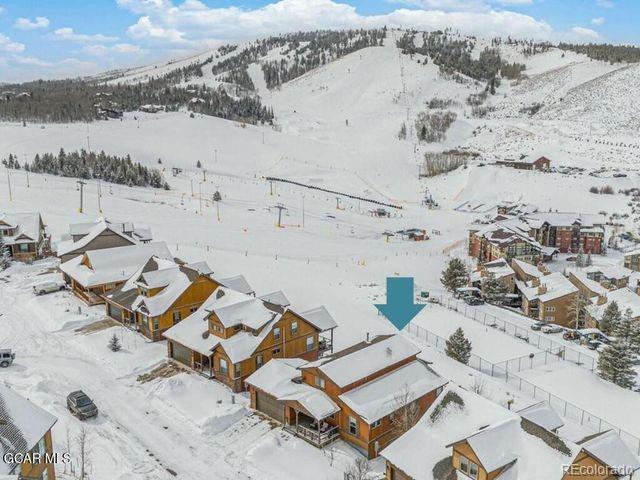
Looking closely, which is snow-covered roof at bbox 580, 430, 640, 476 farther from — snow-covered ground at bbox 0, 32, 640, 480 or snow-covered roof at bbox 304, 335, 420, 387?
snow-covered roof at bbox 304, 335, 420, 387

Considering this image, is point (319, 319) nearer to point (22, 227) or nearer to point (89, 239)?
point (89, 239)

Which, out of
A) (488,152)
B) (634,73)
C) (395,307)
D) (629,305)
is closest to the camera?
(395,307)

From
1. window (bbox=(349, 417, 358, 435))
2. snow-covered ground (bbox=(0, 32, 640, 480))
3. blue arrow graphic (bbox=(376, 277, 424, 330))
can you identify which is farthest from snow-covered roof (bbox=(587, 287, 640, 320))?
window (bbox=(349, 417, 358, 435))

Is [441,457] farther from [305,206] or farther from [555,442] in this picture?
[305,206]

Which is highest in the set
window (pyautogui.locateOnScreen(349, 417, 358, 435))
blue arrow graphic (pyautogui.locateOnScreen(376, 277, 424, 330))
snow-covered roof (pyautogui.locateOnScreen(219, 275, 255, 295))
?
snow-covered roof (pyautogui.locateOnScreen(219, 275, 255, 295))

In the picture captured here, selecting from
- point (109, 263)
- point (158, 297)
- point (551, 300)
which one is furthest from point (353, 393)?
point (551, 300)

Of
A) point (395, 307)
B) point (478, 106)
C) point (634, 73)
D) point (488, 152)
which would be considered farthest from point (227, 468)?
point (634, 73)
